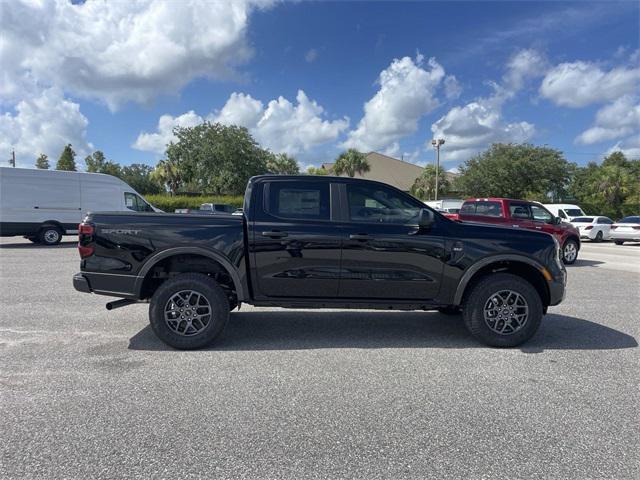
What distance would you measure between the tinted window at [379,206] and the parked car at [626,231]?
20.2m

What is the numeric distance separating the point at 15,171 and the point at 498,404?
1643 centimetres

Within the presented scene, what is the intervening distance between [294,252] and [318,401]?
5.47ft

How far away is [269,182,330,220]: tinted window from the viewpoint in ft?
15.1

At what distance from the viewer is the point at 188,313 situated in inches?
173

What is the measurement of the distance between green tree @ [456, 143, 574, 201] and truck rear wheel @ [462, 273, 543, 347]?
37369 millimetres

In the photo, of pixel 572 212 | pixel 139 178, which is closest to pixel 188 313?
pixel 572 212

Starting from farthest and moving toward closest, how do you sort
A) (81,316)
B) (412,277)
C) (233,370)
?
(81,316) → (412,277) → (233,370)

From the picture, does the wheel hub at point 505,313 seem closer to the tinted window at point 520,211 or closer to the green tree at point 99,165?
the tinted window at point 520,211

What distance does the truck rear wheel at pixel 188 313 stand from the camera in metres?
4.36

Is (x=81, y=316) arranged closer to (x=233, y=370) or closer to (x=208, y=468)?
(x=233, y=370)

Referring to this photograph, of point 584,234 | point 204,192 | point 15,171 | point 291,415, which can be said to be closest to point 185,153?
point 204,192

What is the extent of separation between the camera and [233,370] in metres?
3.89

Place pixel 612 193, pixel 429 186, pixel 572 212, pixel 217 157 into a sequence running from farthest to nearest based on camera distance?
pixel 429 186 → pixel 217 157 → pixel 612 193 → pixel 572 212

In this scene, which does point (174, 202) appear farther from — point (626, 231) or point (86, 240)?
point (86, 240)
